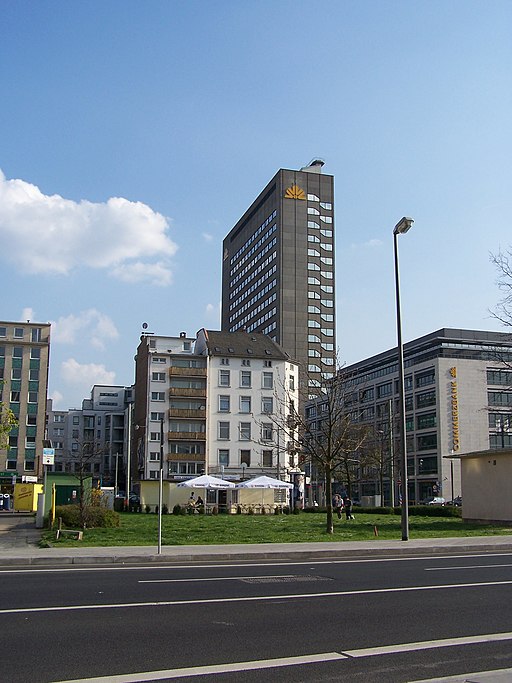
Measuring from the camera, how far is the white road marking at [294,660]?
6770mm

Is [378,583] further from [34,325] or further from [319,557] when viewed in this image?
[34,325]

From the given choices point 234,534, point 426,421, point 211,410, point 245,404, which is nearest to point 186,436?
point 211,410

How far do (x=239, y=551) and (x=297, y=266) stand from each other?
107 metres

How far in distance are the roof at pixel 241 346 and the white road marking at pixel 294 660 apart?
7570 centimetres

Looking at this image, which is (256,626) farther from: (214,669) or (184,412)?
(184,412)

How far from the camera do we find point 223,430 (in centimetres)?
8288

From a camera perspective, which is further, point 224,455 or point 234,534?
point 224,455

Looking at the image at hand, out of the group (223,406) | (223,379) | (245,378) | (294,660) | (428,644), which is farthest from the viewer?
(245,378)

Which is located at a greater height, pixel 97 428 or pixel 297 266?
pixel 297 266

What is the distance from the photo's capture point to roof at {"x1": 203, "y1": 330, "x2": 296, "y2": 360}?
3332 inches

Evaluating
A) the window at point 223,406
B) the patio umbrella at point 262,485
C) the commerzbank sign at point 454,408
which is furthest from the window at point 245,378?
the patio umbrella at point 262,485

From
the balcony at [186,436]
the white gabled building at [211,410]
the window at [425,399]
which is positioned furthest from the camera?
the window at [425,399]

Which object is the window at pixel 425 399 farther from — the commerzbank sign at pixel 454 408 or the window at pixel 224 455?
the window at pixel 224 455

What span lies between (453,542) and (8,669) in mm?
18755
